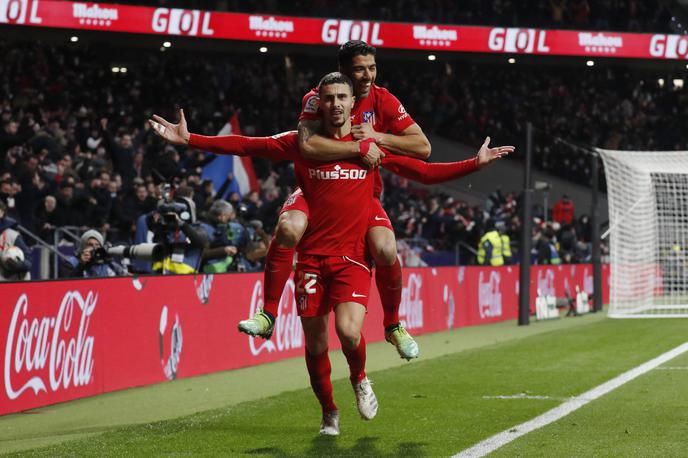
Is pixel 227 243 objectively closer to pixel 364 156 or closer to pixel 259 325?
pixel 259 325

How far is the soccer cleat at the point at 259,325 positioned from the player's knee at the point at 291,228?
0.48 meters

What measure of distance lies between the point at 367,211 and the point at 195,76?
1082 inches

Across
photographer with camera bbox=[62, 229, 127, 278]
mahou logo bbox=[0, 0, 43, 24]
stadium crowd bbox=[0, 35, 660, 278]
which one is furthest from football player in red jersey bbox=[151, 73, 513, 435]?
mahou logo bbox=[0, 0, 43, 24]

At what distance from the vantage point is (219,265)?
50.0 feet

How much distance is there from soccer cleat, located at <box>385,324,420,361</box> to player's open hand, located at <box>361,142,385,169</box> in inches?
43.2

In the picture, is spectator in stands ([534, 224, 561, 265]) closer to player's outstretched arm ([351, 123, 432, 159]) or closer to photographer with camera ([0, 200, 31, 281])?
photographer with camera ([0, 200, 31, 281])

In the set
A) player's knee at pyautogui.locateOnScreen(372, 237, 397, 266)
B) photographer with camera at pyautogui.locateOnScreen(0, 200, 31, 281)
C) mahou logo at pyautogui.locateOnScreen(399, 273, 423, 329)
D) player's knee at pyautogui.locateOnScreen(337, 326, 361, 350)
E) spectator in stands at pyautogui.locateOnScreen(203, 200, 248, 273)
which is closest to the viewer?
player's knee at pyautogui.locateOnScreen(337, 326, 361, 350)

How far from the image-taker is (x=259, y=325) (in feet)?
25.0

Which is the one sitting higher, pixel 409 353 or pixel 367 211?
pixel 367 211

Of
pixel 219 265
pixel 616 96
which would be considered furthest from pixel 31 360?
pixel 616 96

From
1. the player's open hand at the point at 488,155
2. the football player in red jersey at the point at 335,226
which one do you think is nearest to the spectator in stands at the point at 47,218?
the football player in red jersey at the point at 335,226

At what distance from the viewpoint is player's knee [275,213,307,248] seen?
767 centimetres

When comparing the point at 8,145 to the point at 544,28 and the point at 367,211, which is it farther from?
the point at 544,28

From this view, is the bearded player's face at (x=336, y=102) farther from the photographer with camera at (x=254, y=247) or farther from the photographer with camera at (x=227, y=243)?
the photographer with camera at (x=254, y=247)
